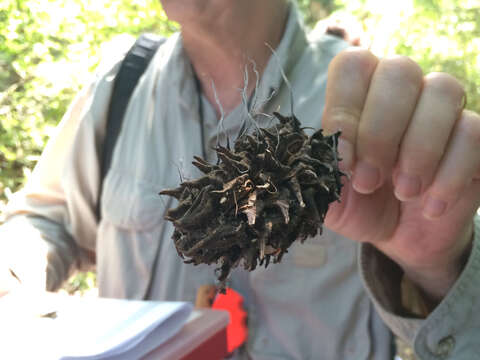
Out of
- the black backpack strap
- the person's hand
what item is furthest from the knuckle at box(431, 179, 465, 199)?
the black backpack strap

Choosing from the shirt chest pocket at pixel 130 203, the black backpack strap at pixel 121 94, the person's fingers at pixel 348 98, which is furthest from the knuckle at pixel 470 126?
the black backpack strap at pixel 121 94

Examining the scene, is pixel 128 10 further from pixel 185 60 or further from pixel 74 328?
pixel 74 328

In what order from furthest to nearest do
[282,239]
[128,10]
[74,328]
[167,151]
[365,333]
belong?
1. [167,151]
2. [365,333]
3. [128,10]
4. [74,328]
5. [282,239]

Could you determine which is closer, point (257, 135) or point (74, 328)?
point (257, 135)

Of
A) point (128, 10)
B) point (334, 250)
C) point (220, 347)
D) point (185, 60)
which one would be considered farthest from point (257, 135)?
point (185, 60)

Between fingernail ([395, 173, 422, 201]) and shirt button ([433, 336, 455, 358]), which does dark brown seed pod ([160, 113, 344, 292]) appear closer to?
fingernail ([395, 173, 422, 201])
